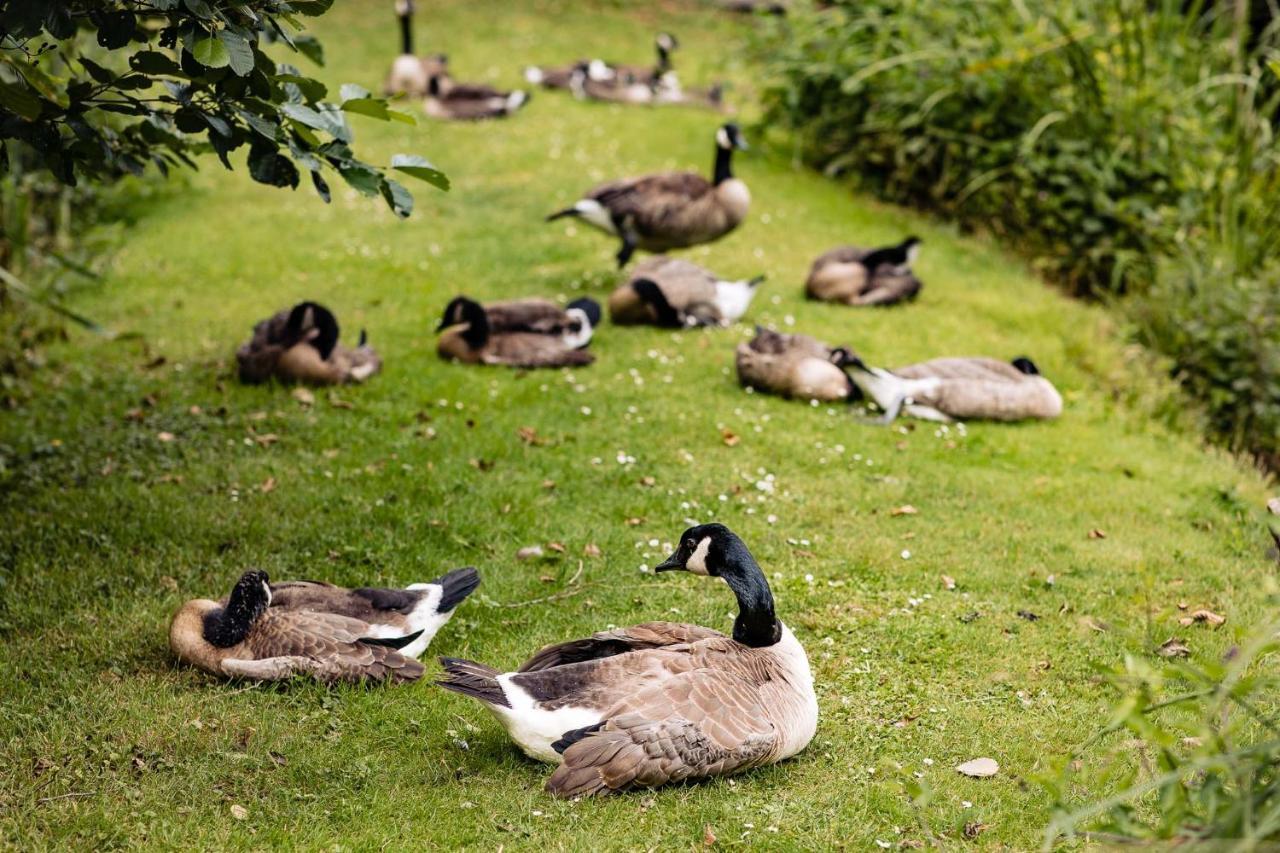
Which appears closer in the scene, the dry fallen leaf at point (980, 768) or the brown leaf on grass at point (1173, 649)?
the dry fallen leaf at point (980, 768)

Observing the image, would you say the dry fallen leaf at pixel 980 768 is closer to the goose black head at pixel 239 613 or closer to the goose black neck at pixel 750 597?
the goose black neck at pixel 750 597

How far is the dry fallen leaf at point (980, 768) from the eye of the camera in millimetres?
5227

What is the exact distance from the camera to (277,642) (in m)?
5.70

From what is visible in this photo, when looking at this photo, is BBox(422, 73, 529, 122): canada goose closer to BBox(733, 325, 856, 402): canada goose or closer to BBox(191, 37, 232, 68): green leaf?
BBox(733, 325, 856, 402): canada goose

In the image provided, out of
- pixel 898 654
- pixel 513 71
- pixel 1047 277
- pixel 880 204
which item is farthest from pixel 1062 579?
pixel 513 71

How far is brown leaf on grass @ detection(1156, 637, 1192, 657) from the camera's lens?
20.9 ft

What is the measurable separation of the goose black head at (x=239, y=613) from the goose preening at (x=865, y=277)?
7.67 meters

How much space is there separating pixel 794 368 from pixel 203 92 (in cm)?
534

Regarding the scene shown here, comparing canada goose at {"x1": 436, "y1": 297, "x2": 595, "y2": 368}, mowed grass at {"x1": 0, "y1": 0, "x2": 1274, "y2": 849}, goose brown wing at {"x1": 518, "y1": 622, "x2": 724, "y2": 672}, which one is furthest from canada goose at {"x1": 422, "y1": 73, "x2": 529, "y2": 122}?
goose brown wing at {"x1": 518, "y1": 622, "x2": 724, "y2": 672}

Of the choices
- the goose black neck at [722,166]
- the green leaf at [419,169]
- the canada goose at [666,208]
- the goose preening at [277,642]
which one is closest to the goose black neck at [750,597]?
the goose preening at [277,642]

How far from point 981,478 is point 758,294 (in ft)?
13.9

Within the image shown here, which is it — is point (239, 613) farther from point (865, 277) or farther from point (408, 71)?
point (408, 71)

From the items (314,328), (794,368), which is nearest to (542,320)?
(314,328)

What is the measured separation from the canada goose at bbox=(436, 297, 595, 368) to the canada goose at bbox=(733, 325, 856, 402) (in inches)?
55.0
